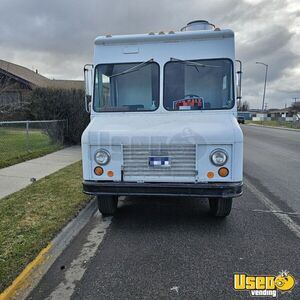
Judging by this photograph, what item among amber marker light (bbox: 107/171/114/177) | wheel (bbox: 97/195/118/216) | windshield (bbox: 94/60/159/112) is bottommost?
wheel (bbox: 97/195/118/216)

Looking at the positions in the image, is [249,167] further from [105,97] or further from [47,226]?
[47,226]

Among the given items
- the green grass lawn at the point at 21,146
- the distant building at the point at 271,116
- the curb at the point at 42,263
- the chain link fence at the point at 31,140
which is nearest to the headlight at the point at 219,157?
the curb at the point at 42,263

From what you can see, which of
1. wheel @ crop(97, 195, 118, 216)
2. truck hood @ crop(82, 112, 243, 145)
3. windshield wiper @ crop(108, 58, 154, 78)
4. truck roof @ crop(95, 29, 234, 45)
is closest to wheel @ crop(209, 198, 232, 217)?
truck hood @ crop(82, 112, 243, 145)

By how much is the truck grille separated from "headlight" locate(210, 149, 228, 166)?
0.26 meters

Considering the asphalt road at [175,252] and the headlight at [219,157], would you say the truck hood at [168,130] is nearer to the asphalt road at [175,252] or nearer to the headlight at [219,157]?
the headlight at [219,157]

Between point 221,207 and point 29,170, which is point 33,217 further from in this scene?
point 29,170

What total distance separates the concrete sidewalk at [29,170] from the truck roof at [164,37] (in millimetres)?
3769

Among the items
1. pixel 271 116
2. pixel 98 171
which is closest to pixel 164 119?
pixel 98 171

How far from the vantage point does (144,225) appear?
5020mm

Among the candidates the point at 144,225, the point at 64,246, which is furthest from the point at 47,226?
the point at 144,225

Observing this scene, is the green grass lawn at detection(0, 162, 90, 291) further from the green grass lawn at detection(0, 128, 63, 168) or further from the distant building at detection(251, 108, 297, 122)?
the distant building at detection(251, 108, 297, 122)

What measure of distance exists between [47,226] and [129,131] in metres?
1.89

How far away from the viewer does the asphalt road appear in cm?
321

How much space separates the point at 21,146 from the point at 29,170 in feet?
16.2
